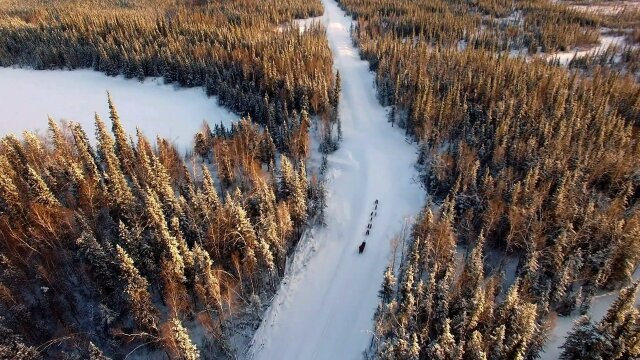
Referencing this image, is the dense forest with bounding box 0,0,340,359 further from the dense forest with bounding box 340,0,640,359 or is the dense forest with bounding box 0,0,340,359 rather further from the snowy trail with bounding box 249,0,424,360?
the dense forest with bounding box 340,0,640,359

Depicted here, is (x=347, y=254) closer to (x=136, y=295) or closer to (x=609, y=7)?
(x=136, y=295)

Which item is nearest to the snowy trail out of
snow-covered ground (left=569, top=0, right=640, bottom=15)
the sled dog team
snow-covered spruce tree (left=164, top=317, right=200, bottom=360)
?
the sled dog team

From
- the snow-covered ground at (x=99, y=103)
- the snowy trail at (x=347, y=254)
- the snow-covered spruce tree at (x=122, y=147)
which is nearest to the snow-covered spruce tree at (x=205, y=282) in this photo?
the snowy trail at (x=347, y=254)

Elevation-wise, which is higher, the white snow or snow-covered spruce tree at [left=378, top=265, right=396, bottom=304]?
snow-covered spruce tree at [left=378, top=265, right=396, bottom=304]

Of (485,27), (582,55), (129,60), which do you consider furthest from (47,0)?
(582,55)

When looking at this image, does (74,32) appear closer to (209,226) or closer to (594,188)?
(209,226)

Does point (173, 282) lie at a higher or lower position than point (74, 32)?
lower

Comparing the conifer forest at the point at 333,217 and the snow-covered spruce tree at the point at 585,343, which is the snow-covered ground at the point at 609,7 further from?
the snow-covered spruce tree at the point at 585,343
